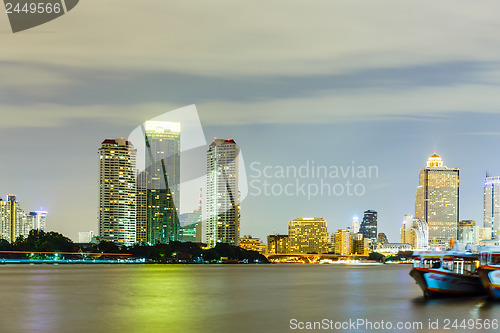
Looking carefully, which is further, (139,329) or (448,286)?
(448,286)

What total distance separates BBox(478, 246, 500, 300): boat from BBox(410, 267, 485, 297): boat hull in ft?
9.36

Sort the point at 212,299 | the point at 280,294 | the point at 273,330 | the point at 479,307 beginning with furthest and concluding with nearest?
the point at 280,294
the point at 212,299
the point at 479,307
the point at 273,330

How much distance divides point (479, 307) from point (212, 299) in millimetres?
28021

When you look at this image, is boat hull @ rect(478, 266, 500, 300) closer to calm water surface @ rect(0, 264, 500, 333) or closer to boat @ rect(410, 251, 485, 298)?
calm water surface @ rect(0, 264, 500, 333)

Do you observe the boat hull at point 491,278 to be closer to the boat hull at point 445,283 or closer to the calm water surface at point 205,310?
the calm water surface at point 205,310

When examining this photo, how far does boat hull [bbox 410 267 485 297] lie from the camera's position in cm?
6531

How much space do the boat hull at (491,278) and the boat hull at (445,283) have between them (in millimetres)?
4233

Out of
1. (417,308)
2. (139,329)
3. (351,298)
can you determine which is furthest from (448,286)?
(139,329)

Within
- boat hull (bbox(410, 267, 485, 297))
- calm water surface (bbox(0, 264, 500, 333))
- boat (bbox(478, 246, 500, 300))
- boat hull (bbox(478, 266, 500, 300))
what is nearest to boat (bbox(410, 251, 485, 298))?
boat hull (bbox(410, 267, 485, 297))

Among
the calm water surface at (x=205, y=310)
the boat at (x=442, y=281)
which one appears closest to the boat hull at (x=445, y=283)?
the boat at (x=442, y=281)

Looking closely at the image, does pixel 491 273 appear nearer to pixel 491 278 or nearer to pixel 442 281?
pixel 491 278

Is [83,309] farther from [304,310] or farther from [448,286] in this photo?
[448,286]

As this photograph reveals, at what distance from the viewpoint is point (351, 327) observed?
163 feet

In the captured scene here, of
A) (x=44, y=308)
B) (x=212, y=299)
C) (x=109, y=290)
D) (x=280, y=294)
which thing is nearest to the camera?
(x=44, y=308)
